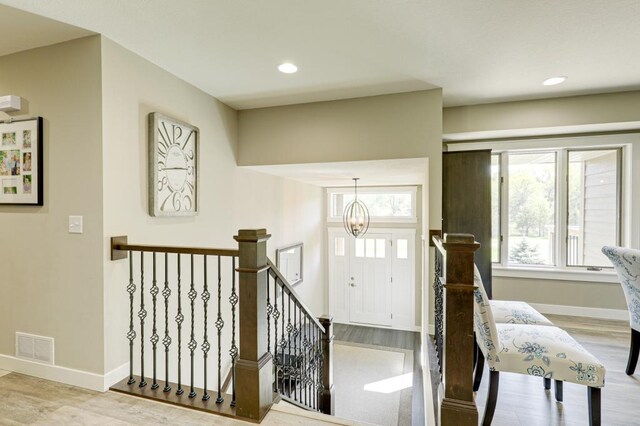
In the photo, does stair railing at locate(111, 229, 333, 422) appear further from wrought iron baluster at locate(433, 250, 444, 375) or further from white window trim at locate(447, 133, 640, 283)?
white window trim at locate(447, 133, 640, 283)

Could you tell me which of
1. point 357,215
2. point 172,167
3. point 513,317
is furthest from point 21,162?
point 357,215

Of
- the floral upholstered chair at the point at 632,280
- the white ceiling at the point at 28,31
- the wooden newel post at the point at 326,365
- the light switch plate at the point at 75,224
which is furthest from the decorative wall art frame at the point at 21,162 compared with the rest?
the floral upholstered chair at the point at 632,280

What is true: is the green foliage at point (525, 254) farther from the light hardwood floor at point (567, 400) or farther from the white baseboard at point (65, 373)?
the white baseboard at point (65, 373)

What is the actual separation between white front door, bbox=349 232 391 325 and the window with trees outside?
2460 mm

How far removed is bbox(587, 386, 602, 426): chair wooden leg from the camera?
6.10 ft

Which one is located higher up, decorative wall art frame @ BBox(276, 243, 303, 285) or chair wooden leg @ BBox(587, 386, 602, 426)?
decorative wall art frame @ BBox(276, 243, 303, 285)

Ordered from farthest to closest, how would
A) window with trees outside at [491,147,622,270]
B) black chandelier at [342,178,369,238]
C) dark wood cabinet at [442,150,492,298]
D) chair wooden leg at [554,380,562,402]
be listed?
black chandelier at [342,178,369,238] → window with trees outside at [491,147,622,270] → dark wood cabinet at [442,150,492,298] → chair wooden leg at [554,380,562,402]

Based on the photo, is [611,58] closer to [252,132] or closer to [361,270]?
[252,132]

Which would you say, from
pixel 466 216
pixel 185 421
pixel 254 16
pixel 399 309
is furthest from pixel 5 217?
pixel 399 309

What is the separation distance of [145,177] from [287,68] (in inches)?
57.9

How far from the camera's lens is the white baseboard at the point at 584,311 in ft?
13.4

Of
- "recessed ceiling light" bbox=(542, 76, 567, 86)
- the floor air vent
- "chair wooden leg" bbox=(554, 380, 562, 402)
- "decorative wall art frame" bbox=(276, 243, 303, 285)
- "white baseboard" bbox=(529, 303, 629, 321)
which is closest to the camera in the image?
the floor air vent

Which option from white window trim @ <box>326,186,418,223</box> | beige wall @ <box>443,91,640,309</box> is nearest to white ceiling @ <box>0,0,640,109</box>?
beige wall @ <box>443,91,640,309</box>

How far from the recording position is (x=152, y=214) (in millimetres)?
2506
